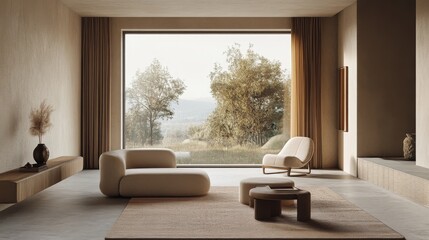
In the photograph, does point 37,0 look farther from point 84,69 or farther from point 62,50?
point 84,69

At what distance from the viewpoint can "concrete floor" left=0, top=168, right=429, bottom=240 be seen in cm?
496

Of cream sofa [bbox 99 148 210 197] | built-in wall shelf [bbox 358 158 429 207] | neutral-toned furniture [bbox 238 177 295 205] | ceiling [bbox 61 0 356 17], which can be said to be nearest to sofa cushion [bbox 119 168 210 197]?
cream sofa [bbox 99 148 210 197]

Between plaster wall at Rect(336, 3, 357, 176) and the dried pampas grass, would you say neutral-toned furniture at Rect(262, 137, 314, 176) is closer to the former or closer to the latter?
plaster wall at Rect(336, 3, 357, 176)

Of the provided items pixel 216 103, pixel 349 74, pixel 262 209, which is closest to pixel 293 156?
pixel 349 74

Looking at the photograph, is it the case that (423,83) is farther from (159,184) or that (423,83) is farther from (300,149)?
(159,184)

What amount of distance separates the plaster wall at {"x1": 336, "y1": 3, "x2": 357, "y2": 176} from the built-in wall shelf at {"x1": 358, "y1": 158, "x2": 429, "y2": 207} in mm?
566

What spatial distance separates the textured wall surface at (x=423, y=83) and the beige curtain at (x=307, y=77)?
10.5 ft

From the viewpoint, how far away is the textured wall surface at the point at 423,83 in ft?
23.6

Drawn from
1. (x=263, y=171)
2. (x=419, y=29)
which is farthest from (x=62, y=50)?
(x=419, y=29)

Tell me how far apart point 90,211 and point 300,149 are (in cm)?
456

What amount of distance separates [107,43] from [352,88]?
175 inches

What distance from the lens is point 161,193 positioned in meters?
6.81

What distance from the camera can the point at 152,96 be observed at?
10.8 meters

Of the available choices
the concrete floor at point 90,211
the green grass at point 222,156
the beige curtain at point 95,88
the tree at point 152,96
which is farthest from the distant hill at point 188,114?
the concrete floor at point 90,211
